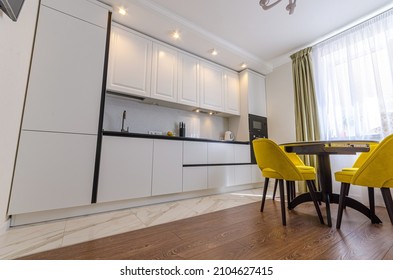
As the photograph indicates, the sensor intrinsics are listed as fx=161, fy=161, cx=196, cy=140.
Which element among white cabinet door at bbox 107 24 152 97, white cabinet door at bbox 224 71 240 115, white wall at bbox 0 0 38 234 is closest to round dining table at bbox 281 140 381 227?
white cabinet door at bbox 224 71 240 115

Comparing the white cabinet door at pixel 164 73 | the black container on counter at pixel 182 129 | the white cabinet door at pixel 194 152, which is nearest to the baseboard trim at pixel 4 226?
the white cabinet door at pixel 194 152

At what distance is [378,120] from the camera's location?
6.75ft

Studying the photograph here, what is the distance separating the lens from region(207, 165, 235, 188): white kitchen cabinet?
2.52 metres

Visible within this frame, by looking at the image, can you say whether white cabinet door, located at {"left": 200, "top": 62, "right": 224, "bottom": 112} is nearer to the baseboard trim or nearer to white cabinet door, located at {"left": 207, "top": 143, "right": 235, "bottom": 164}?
white cabinet door, located at {"left": 207, "top": 143, "right": 235, "bottom": 164}

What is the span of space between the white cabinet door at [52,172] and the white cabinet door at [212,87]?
1.93 m

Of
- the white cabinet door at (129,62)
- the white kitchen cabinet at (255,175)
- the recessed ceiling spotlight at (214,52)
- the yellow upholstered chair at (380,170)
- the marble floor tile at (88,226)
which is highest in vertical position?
the recessed ceiling spotlight at (214,52)

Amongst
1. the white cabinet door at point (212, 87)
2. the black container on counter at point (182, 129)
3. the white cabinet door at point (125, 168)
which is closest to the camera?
the white cabinet door at point (125, 168)

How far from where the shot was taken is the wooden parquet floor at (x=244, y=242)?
0.94 metres

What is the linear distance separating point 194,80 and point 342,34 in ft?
7.77

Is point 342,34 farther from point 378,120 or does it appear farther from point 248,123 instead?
point 248,123

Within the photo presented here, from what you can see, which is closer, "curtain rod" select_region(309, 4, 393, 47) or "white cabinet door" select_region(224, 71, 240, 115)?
"curtain rod" select_region(309, 4, 393, 47)

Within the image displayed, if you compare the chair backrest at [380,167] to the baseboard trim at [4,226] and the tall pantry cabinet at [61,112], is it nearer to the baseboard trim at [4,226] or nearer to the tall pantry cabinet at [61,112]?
the tall pantry cabinet at [61,112]

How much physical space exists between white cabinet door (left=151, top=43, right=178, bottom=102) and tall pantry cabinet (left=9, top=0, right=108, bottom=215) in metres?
0.78
